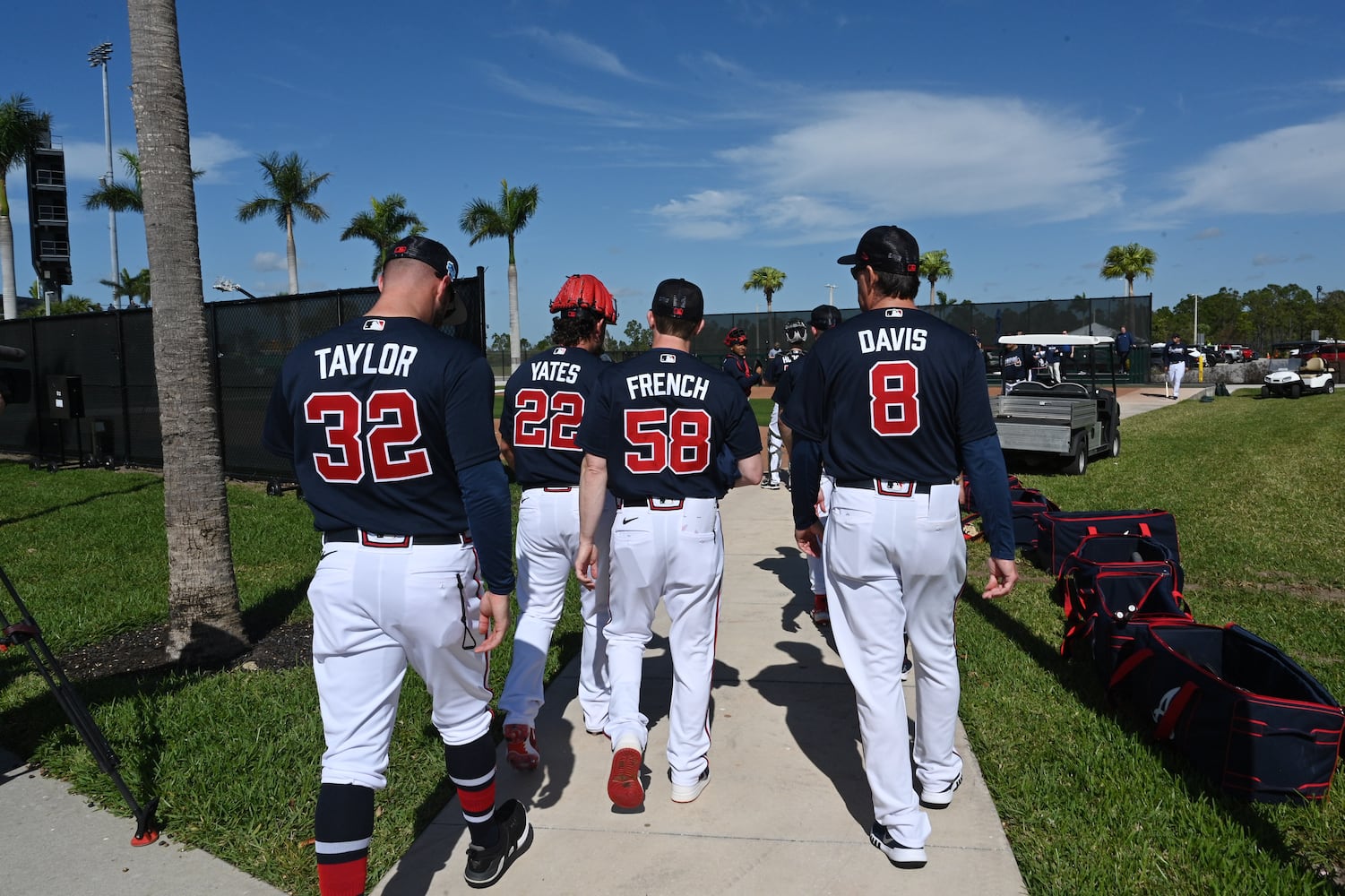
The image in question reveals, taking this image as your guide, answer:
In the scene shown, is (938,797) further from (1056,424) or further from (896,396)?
(1056,424)

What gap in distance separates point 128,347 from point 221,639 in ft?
35.0

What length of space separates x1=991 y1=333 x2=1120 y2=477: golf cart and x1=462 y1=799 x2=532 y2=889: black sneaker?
9.85 meters

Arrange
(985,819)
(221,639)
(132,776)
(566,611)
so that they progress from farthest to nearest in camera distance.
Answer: (566,611)
(221,639)
(132,776)
(985,819)

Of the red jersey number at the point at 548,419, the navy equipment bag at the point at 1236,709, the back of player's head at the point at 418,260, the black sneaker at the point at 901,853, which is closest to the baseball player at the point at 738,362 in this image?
the red jersey number at the point at 548,419

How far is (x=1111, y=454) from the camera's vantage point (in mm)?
14406

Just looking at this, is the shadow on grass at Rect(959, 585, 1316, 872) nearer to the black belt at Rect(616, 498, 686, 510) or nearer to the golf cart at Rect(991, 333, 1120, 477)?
the black belt at Rect(616, 498, 686, 510)

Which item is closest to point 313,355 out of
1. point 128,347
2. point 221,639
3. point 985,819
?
point 985,819

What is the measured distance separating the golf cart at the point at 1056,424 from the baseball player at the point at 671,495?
29.7 feet

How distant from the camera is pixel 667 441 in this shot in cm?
359

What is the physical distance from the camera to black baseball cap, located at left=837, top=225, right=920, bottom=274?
131 inches

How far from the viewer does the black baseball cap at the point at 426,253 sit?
2.80 m

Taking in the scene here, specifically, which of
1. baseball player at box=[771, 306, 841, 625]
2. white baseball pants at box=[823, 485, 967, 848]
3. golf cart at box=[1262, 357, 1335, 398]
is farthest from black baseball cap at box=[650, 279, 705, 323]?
golf cart at box=[1262, 357, 1335, 398]

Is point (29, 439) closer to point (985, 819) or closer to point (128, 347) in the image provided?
point (128, 347)

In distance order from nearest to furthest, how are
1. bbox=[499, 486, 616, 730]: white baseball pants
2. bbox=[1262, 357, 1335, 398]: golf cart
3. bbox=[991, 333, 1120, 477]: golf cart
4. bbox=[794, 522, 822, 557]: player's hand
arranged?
1. bbox=[794, 522, 822, 557]: player's hand
2. bbox=[499, 486, 616, 730]: white baseball pants
3. bbox=[991, 333, 1120, 477]: golf cart
4. bbox=[1262, 357, 1335, 398]: golf cart
